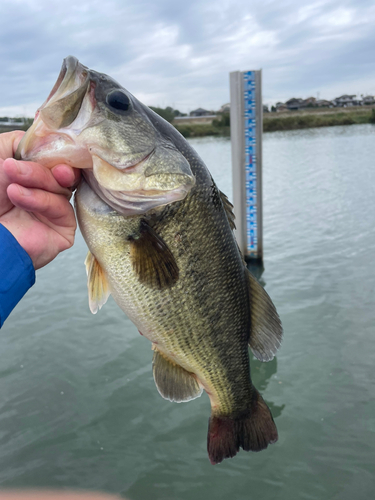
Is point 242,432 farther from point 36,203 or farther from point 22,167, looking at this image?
point 22,167

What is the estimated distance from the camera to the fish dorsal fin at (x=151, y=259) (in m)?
1.34

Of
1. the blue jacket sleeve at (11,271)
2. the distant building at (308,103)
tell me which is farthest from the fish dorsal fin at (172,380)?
the distant building at (308,103)

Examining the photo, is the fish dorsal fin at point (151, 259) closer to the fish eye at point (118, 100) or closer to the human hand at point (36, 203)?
the human hand at point (36, 203)

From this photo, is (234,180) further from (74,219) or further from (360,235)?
(74,219)

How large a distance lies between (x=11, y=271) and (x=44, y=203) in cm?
24

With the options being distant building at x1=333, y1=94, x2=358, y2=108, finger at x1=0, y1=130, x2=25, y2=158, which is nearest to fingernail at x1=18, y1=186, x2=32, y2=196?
finger at x1=0, y1=130, x2=25, y2=158

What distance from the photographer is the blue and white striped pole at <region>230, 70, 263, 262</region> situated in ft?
17.5

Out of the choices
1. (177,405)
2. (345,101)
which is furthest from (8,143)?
(345,101)

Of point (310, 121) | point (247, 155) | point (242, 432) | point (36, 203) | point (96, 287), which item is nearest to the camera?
point (36, 203)

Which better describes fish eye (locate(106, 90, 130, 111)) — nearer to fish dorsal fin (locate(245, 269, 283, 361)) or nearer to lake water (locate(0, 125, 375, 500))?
fish dorsal fin (locate(245, 269, 283, 361))

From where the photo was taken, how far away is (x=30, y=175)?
1.20 metres

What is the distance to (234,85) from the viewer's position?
5301mm

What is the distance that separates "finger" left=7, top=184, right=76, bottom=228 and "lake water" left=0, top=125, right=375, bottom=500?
2.04m

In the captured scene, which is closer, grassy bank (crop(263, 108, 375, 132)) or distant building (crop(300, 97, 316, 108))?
grassy bank (crop(263, 108, 375, 132))
